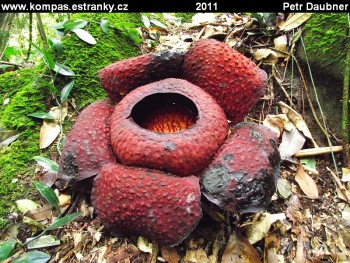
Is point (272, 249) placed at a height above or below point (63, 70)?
below

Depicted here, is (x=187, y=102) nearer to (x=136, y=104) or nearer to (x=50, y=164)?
(x=136, y=104)

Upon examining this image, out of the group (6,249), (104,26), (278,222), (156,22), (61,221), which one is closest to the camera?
(6,249)

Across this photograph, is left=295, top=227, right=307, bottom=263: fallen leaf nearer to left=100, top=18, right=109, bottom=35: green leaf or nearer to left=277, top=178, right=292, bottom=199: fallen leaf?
left=277, top=178, right=292, bottom=199: fallen leaf

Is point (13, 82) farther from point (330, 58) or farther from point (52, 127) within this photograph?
point (330, 58)

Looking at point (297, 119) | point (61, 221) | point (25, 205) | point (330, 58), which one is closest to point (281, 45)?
point (330, 58)

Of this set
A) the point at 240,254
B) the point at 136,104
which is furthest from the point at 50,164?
the point at 240,254

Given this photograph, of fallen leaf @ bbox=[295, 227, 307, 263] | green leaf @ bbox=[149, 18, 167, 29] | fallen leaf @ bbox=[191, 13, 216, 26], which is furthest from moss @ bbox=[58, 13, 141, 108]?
fallen leaf @ bbox=[295, 227, 307, 263]

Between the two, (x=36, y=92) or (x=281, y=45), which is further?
(x=281, y=45)
